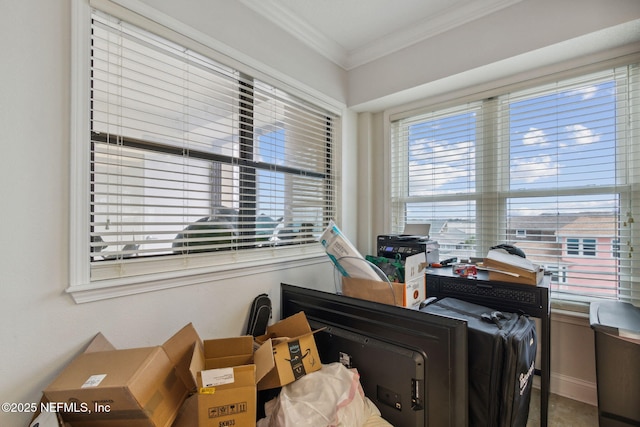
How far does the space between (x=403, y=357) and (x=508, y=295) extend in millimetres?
793

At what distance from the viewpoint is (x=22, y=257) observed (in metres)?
1.10

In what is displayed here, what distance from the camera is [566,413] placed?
1802 mm

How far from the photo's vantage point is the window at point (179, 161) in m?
1.31

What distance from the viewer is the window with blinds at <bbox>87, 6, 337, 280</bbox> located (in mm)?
1323

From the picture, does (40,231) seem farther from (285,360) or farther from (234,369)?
(285,360)

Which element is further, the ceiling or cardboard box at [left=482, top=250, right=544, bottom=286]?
the ceiling

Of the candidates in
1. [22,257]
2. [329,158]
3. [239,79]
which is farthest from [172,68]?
[329,158]

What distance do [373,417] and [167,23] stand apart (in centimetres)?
214

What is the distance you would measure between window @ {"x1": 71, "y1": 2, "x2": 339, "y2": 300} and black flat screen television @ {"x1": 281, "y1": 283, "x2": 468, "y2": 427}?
0.75 m

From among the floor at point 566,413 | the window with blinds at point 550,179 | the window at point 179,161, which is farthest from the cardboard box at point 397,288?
the floor at point 566,413

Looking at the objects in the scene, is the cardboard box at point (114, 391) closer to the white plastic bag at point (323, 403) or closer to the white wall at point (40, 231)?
the white wall at point (40, 231)

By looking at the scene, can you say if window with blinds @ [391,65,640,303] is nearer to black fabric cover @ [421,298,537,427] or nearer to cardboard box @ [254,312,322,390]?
black fabric cover @ [421,298,537,427]

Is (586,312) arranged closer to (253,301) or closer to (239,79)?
(253,301)

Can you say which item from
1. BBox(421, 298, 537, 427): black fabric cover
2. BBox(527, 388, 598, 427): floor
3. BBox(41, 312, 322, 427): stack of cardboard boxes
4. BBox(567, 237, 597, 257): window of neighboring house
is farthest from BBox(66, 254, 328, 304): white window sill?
BBox(567, 237, 597, 257): window of neighboring house
